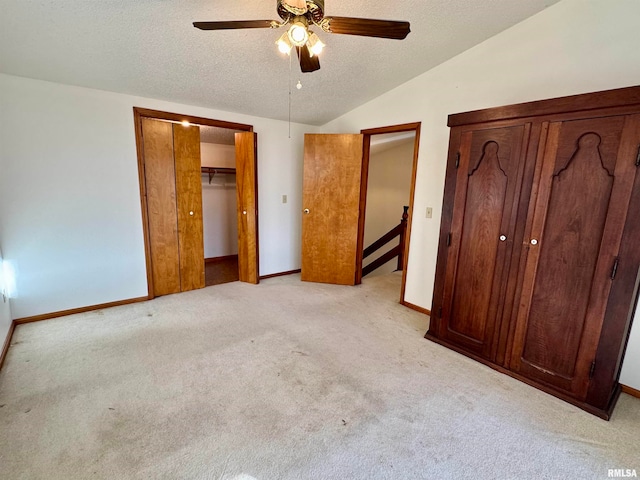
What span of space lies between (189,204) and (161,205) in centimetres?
Answer: 30

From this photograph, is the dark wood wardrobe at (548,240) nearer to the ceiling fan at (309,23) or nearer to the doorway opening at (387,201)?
the ceiling fan at (309,23)

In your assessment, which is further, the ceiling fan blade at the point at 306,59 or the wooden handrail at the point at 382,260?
the wooden handrail at the point at 382,260

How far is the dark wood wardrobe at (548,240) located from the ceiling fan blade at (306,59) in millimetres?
1129

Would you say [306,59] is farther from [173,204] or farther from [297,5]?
[173,204]

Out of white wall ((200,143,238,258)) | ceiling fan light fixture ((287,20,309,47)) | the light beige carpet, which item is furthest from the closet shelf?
ceiling fan light fixture ((287,20,309,47))

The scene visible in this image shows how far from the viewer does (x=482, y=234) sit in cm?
212

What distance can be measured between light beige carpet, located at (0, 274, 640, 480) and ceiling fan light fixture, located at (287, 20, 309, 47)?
201 cm

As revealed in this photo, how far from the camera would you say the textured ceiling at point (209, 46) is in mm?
1809

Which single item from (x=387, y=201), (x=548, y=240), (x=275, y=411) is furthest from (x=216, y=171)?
(x=548, y=240)

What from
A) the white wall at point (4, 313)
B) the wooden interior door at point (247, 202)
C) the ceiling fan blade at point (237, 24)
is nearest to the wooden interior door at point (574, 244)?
the ceiling fan blade at point (237, 24)

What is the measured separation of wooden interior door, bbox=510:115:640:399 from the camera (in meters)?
1.57

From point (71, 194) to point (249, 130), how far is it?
1949mm

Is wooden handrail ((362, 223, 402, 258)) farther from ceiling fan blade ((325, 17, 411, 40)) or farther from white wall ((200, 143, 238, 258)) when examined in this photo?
ceiling fan blade ((325, 17, 411, 40))

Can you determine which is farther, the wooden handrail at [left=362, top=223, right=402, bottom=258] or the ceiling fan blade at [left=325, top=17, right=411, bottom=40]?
the wooden handrail at [left=362, top=223, right=402, bottom=258]
